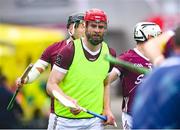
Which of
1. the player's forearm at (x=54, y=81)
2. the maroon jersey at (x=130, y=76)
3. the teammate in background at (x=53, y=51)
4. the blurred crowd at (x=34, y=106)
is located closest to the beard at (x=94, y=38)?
the player's forearm at (x=54, y=81)

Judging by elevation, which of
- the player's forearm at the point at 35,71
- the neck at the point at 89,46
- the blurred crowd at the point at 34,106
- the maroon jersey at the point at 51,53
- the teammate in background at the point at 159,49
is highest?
the teammate in background at the point at 159,49

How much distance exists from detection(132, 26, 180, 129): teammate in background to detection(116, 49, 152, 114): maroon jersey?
422cm

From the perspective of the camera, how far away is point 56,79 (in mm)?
9406

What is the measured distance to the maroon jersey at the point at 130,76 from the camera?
9.96 meters

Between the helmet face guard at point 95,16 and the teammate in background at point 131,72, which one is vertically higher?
the helmet face guard at point 95,16

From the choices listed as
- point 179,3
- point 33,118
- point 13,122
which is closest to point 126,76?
point 13,122

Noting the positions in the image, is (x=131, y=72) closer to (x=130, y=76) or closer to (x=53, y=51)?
(x=130, y=76)

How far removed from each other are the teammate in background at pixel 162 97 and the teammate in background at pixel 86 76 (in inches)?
138

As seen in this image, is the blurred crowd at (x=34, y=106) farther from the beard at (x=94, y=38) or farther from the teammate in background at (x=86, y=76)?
the beard at (x=94, y=38)

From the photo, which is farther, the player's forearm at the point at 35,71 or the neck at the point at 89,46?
the player's forearm at the point at 35,71

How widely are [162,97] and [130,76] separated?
14.8 feet

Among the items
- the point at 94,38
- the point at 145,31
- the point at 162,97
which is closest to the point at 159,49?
the point at 162,97

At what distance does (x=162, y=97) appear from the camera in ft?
18.2

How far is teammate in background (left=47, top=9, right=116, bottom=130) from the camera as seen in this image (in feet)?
30.8
